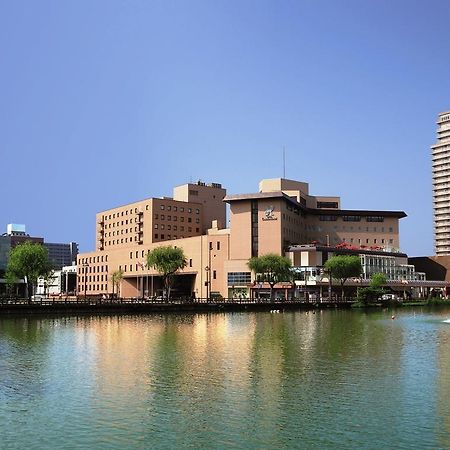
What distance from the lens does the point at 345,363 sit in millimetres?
43969

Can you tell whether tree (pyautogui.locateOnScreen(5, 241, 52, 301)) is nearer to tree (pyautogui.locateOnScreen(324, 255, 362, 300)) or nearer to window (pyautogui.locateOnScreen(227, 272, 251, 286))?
window (pyautogui.locateOnScreen(227, 272, 251, 286))

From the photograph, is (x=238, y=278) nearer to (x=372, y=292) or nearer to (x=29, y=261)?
(x=372, y=292)

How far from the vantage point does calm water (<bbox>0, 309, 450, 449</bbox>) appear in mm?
24844

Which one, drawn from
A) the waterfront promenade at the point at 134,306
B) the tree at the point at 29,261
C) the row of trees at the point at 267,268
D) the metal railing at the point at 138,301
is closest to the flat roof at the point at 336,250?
the row of trees at the point at 267,268

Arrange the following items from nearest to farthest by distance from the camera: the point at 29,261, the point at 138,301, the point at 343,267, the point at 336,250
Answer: the point at 29,261 → the point at 138,301 → the point at 343,267 → the point at 336,250

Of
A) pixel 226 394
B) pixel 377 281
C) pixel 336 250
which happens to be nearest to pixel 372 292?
pixel 377 281

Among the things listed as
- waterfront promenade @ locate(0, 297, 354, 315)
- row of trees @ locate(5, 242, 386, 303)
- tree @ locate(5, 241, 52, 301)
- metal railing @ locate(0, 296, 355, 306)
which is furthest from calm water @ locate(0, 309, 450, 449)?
row of trees @ locate(5, 242, 386, 303)

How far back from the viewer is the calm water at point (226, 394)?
24.8 m

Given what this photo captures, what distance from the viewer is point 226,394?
3288 cm

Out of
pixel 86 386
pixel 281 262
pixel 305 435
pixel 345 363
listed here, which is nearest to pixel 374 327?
pixel 345 363

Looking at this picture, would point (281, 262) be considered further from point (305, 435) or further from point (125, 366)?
point (305, 435)

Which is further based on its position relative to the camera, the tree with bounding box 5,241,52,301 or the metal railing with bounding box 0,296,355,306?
the tree with bounding box 5,241,52,301

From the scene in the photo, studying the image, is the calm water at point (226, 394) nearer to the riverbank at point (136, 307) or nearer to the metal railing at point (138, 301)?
the riverbank at point (136, 307)

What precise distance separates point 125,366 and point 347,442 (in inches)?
884
